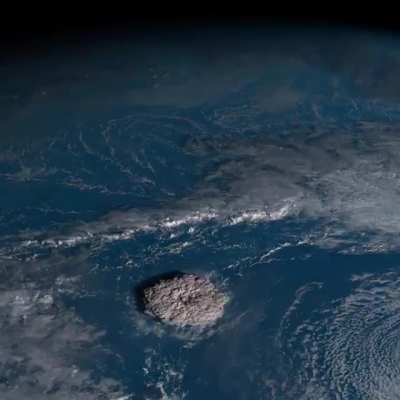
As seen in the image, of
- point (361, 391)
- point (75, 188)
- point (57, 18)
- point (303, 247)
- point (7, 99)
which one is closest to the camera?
point (361, 391)

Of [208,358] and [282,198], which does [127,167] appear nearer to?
[282,198]

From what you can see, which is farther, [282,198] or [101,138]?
[101,138]

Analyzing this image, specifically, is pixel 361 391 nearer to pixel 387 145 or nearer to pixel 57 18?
pixel 387 145

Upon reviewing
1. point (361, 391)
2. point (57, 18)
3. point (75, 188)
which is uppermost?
point (57, 18)

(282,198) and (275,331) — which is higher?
(282,198)

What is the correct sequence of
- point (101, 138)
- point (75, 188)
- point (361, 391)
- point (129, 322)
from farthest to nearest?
point (101, 138)
point (75, 188)
point (129, 322)
point (361, 391)

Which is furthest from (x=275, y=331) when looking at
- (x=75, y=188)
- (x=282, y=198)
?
(x=75, y=188)

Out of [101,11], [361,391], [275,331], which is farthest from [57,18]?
[361,391]
